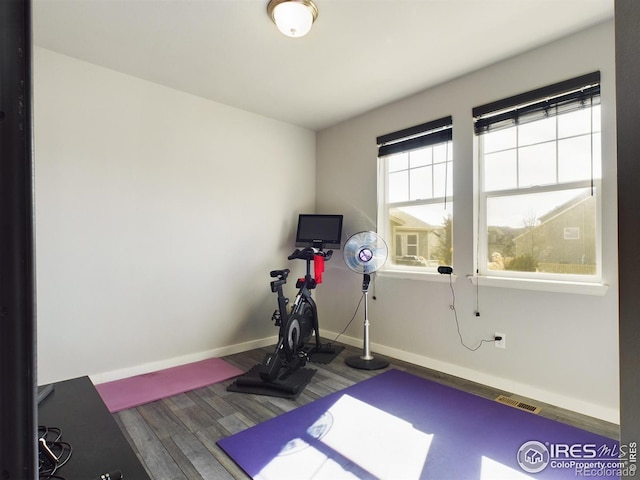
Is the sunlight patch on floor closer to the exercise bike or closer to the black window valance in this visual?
the exercise bike

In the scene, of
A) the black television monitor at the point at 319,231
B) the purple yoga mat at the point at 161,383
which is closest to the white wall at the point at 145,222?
the purple yoga mat at the point at 161,383

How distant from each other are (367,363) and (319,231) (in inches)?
63.0

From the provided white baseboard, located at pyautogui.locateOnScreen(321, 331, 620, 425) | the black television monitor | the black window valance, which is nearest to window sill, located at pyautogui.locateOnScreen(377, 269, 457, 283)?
the black television monitor

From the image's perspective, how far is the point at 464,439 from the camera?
2121mm

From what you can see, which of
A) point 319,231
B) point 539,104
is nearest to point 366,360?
point 319,231


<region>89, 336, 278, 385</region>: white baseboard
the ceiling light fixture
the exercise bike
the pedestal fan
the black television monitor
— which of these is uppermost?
the ceiling light fixture

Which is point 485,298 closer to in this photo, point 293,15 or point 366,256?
point 366,256

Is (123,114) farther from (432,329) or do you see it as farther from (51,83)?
(432,329)

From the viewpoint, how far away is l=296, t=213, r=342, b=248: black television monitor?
13.2ft

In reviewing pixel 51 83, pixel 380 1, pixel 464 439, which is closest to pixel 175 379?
pixel 464 439

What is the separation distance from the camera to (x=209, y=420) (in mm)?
2381

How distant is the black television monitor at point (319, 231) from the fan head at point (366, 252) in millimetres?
619

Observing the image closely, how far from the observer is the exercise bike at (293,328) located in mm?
2963

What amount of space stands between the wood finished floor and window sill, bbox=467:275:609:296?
88cm
